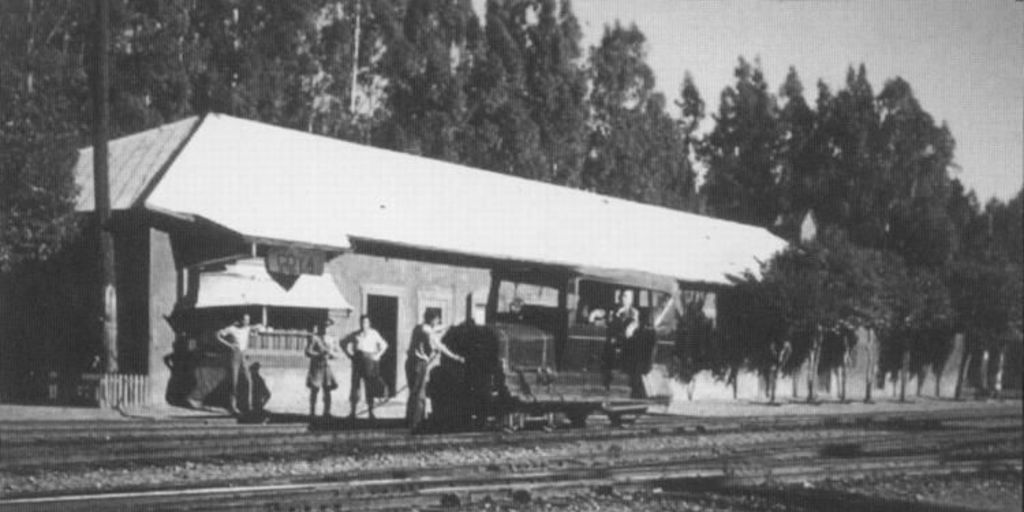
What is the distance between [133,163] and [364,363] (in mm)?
9927

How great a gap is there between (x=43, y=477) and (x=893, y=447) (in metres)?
10.6

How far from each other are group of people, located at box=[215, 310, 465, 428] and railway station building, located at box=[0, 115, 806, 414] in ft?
5.90

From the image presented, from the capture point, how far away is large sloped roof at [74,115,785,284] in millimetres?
22359

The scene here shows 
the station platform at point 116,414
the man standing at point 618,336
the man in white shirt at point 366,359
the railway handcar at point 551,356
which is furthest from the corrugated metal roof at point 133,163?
the man standing at point 618,336

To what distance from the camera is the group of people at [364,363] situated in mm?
15500

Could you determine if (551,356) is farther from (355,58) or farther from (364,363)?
(355,58)

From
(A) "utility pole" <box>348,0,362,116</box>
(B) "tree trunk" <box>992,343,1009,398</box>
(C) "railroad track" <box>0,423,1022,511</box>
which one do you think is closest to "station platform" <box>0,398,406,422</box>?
(C) "railroad track" <box>0,423,1022,511</box>

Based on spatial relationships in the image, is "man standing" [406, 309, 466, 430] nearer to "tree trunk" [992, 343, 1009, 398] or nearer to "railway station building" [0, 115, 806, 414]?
"railway station building" [0, 115, 806, 414]

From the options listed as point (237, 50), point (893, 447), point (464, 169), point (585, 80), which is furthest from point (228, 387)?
point (585, 80)

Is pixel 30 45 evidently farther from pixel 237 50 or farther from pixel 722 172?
pixel 722 172

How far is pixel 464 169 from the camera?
3077cm

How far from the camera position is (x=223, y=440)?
42.5 ft

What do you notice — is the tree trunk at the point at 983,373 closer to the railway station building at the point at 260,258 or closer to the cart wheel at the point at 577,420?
the railway station building at the point at 260,258

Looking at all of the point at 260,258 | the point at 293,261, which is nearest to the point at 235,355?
the point at 260,258
